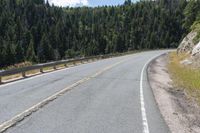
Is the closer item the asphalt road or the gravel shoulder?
the asphalt road

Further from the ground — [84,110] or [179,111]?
[84,110]

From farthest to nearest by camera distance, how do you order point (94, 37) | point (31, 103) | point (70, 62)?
point (94, 37), point (70, 62), point (31, 103)

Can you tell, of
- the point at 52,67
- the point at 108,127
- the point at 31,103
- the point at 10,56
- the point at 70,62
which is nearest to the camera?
the point at 108,127

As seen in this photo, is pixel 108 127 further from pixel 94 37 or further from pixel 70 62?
pixel 94 37

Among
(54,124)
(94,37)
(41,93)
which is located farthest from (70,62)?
(94,37)

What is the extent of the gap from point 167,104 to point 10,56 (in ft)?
317

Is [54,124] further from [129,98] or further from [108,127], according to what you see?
[129,98]

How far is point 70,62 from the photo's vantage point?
39750 mm

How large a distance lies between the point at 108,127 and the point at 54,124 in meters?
1.39

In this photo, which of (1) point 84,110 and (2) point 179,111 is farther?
(2) point 179,111

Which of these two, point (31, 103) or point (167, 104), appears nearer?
point (31, 103)

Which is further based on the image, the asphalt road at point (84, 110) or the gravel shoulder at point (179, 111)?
the gravel shoulder at point (179, 111)

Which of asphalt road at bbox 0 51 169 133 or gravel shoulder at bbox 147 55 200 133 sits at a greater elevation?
asphalt road at bbox 0 51 169 133

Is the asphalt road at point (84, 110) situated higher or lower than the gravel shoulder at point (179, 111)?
higher
